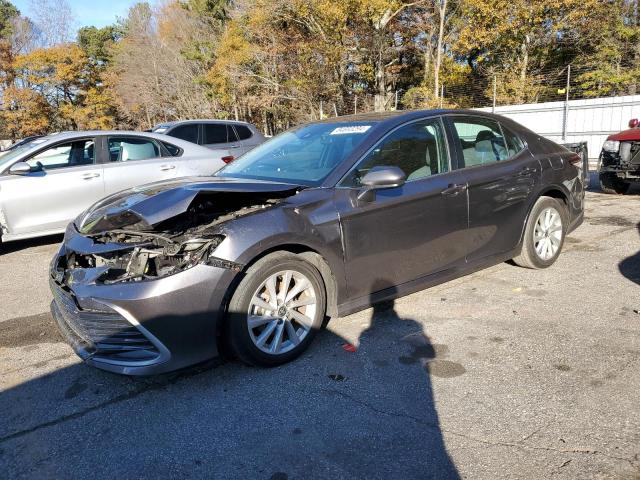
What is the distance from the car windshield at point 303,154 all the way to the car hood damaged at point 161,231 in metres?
0.35

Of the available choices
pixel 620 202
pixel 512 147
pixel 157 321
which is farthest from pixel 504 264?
pixel 620 202

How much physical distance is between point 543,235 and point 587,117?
15.3m

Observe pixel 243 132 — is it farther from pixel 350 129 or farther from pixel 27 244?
pixel 350 129

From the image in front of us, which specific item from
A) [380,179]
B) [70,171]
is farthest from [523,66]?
[380,179]

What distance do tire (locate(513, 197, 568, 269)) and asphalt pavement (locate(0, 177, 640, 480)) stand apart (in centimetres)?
65

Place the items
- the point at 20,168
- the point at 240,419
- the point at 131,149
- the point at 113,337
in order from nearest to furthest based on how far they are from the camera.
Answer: the point at 240,419 < the point at 113,337 < the point at 20,168 < the point at 131,149

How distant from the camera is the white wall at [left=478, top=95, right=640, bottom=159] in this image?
1675 cm

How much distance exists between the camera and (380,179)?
337 cm

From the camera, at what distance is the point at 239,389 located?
→ 2.98m

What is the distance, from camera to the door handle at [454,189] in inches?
154

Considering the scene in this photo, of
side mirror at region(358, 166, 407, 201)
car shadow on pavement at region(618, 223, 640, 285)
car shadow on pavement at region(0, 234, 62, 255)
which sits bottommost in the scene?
car shadow on pavement at region(618, 223, 640, 285)

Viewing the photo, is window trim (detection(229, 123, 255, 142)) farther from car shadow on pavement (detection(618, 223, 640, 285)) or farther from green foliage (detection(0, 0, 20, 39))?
green foliage (detection(0, 0, 20, 39))

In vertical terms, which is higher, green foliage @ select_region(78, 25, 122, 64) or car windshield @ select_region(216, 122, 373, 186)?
green foliage @ select_region(78, 25, 122, 64)

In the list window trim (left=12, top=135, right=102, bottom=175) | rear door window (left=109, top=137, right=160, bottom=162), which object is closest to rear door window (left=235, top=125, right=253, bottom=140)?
rear door window (left=109, top=137, right=160, bottom=162)
